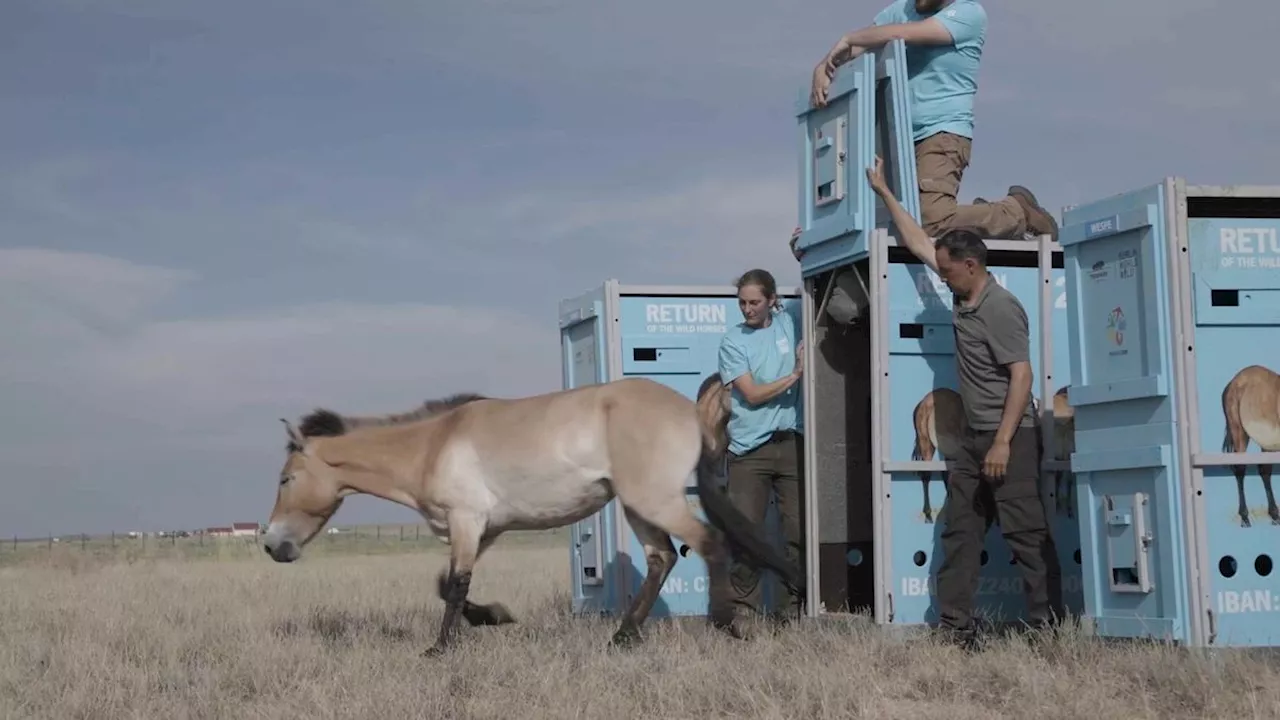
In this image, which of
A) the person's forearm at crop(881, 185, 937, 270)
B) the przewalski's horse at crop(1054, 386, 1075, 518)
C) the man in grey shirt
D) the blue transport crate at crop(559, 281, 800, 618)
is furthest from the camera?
the blue transport crate at crop(559, 281, 800, 618)

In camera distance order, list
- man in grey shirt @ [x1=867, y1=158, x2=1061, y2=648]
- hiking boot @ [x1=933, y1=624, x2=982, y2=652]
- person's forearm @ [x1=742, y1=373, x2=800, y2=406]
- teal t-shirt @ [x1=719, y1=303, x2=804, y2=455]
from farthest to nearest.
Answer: teal t-shirt @ [x1=719, y1=303, x2=804, y2=455] < person's forearm @ [x1=742, y1=373, x2=800, y2=406] < man in grey shirt @ [x1=867, y1=158, x2=1061, y2=648] < hiking boot @ [x1=933, y1=624, x2=982, y2=652]

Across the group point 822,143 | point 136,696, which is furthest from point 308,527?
point 822,143

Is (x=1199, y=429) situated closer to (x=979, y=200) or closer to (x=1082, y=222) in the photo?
(x=1082, y=222)

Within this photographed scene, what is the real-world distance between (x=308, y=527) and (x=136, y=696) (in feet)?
9.96

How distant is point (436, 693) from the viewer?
24.9ft

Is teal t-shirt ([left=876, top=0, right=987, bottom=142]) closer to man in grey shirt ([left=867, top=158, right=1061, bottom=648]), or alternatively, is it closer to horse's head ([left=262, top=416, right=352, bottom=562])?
man in grey shirt ([left=867, top=158, right=1061, bottom=648])

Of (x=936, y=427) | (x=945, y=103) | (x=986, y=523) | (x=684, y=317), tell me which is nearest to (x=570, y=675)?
(x=986, y=523)

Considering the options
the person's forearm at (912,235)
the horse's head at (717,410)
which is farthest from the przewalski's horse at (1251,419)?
the horse's head at (717,410)

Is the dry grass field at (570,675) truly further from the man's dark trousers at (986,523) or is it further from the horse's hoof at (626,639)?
the man's dark trousers at (986,523)

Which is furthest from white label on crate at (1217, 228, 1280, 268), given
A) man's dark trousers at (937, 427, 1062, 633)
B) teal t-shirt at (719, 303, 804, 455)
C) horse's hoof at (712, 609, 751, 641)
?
horse's hoof at (712, 609, 751, 641)

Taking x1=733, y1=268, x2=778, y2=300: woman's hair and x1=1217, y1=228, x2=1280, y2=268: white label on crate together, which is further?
x1=733, y1=268, x2=778, y2=300: woman's hair

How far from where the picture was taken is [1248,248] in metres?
7.70

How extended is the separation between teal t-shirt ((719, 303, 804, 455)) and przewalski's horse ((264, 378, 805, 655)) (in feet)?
1.13

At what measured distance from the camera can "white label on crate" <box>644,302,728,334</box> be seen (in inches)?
459
